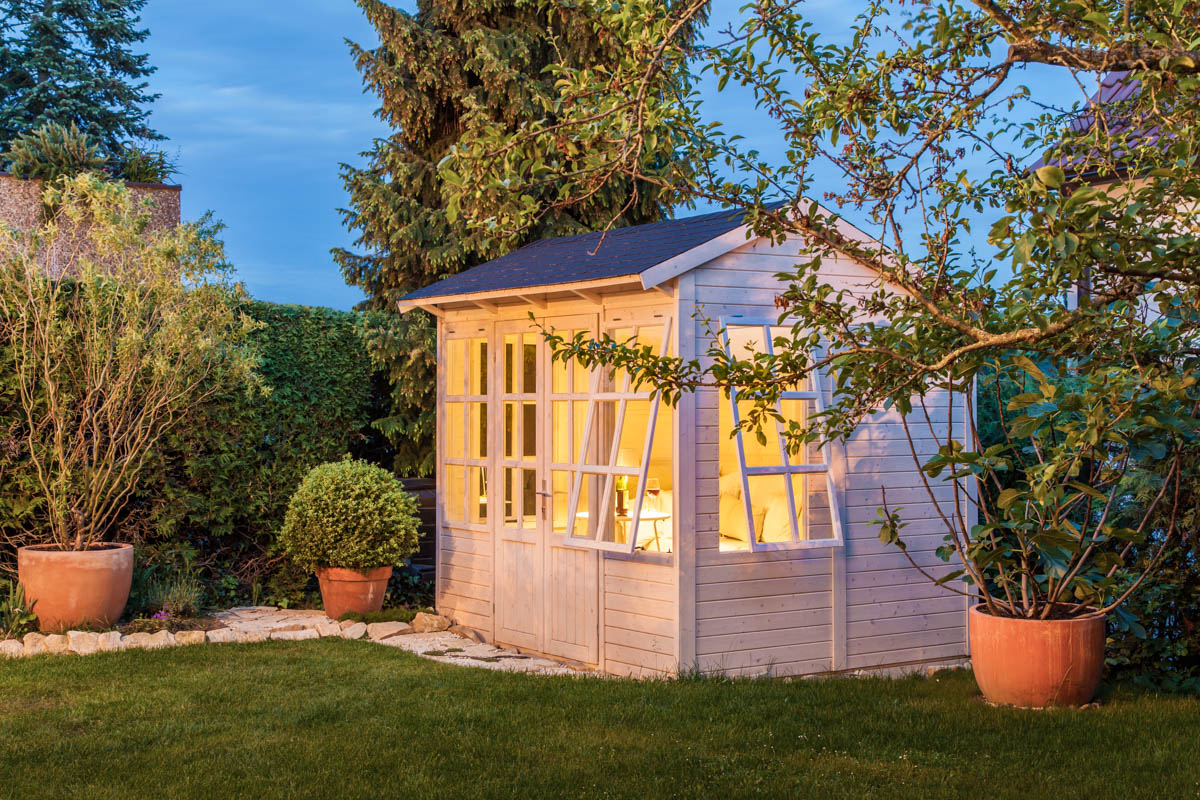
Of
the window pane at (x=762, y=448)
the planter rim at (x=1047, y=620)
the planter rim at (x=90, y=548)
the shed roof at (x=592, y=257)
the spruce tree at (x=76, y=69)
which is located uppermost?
the spruce tree at (x=76, y=69)

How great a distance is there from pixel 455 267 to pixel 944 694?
8.47 meters

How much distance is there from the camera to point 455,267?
1318 cm

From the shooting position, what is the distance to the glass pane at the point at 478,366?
8398 mm

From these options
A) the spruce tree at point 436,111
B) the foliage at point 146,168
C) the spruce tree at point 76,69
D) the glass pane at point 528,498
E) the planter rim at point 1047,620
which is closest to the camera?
the planter rim at point 1047,620

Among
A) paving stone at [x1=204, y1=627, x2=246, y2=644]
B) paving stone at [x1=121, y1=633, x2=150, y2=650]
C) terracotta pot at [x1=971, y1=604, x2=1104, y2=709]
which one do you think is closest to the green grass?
terracotta pot at [x1=971, y1=604, x2=1104, y2=709]

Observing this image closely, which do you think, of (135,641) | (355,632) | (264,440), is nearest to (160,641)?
(135,641)

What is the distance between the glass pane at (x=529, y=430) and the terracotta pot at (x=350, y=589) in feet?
5.22

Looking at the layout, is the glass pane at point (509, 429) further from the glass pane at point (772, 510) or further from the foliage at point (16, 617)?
the foliage at point (16, 617)

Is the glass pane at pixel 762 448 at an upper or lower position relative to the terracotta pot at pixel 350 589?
upper

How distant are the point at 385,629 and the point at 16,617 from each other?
8.04 feet

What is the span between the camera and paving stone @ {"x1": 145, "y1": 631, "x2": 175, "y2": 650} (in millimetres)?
7414

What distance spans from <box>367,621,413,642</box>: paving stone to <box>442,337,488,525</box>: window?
0.89 metres

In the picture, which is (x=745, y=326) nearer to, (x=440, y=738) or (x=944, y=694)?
(x=944, y=694)

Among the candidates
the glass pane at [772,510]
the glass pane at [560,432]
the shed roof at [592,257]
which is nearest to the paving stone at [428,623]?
the glass pane at [560,432]
